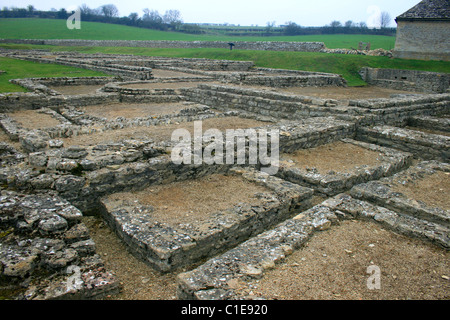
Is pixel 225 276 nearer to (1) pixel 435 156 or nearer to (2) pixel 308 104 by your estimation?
(1) pixel 435 156

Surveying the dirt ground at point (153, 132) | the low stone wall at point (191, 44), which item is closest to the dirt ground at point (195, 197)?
the dirt ground at point (153, 132)

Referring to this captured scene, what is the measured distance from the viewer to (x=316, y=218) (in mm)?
4609

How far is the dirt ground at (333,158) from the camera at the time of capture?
6996 mm

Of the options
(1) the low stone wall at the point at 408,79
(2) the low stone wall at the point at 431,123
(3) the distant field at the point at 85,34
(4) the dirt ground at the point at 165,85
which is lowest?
(2) the low stone wall at the point at 431,123

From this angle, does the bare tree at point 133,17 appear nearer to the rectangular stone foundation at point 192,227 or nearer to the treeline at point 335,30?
the treeline at point 335,30

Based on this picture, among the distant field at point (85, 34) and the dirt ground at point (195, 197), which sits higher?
the distant field at point (85, 34)

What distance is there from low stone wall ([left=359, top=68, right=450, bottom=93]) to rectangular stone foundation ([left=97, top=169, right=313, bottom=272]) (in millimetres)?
18119

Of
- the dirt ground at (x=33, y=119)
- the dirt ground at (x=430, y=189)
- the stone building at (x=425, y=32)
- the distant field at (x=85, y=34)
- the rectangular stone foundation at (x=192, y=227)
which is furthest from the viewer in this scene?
the distant field at (x=85, y=34)

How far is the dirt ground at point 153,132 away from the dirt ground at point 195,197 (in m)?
1.64

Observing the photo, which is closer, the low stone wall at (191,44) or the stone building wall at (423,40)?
the stone building wall at (423,40)

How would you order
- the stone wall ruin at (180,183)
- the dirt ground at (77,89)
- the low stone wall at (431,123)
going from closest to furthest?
the stone wall ruin at (180,183) → the low stone wall at (431,123) → the dirt ground at (77,89)

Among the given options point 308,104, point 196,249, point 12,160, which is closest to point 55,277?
point 196,249

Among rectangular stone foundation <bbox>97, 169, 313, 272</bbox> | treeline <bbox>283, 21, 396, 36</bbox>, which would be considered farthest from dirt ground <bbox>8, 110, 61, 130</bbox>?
treeline <bbox>283, 21, 396, 36</bbox>

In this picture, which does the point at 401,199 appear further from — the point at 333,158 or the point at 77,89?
the point at 77,89
